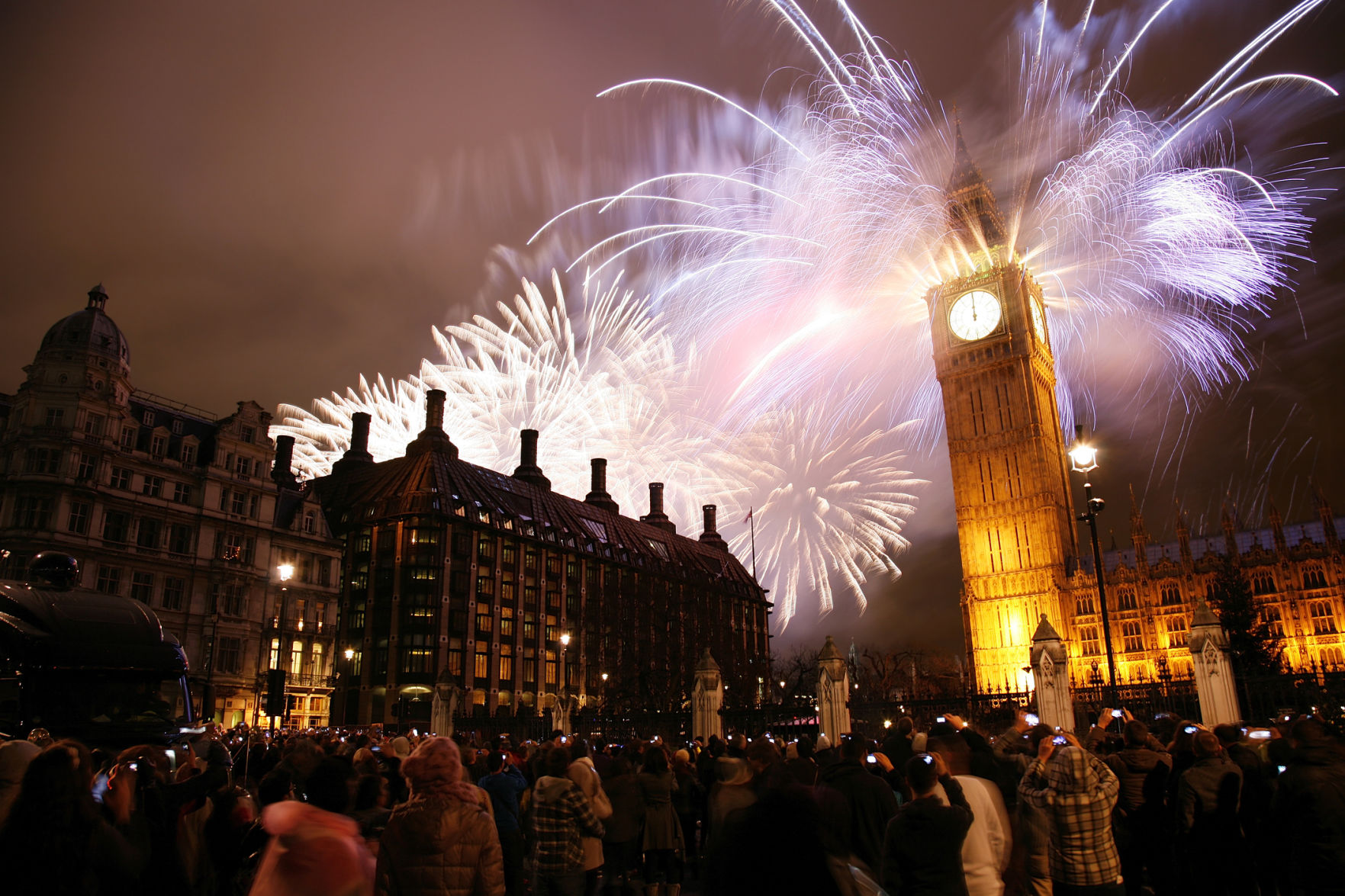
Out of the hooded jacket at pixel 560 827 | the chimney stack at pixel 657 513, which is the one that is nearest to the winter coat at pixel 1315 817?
the hooded jacket at pixel 560 827

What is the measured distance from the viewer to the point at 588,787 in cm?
823

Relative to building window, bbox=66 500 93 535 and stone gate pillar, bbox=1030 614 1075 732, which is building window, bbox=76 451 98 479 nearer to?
building window, bbox=66 500 93 535

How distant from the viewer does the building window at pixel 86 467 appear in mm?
46938

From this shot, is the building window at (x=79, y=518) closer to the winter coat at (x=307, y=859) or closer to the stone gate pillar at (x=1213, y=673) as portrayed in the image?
the winter coat at (x=307, y=859)

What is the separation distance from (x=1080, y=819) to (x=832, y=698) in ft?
52.1

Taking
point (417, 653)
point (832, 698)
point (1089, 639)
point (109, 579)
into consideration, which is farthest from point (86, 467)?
point (1089, 639)

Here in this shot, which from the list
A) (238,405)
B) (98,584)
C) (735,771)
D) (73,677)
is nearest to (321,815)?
(735,771)

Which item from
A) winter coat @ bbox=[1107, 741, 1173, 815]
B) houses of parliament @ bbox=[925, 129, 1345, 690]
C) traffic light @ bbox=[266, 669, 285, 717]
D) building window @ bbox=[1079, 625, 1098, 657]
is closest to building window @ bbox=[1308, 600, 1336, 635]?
houses of parliament @ bbox=[925, 129, 1345, 690]

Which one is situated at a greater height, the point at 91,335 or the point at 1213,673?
the point at 91,335

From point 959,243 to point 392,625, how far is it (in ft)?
228

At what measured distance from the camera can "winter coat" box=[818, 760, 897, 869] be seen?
6.98m

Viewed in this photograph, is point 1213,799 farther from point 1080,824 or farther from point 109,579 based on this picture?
point 109,579

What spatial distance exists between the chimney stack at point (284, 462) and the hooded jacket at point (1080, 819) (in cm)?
6875

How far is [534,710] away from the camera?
2916 inches
